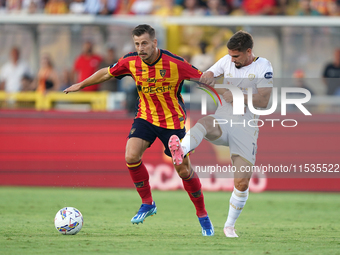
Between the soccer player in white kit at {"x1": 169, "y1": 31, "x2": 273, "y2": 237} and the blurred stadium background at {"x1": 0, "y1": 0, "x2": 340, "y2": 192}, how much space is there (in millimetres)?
4540

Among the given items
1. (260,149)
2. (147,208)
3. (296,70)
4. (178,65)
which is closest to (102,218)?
(147,208)

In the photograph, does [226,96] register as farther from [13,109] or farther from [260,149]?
[13,109]

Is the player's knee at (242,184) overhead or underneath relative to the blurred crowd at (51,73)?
underneath

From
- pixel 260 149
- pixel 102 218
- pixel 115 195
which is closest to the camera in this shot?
pixel 102 218

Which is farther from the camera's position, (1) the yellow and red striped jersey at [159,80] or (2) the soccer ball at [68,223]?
(1) the yellow and red striped jersey at [159,80]

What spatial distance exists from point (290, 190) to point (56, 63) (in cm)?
528

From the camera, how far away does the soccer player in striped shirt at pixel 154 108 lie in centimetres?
611

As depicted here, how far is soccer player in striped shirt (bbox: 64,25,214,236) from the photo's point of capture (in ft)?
20.0

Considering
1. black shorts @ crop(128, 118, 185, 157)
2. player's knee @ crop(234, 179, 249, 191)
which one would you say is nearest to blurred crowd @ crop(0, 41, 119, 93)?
black shorts @ crop(128, 118, 185, 157)

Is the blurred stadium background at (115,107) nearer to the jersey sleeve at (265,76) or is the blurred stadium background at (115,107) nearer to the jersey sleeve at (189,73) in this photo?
the jersey sleeve at (189,73)

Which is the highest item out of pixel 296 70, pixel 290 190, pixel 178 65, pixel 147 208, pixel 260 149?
pixel 178 65

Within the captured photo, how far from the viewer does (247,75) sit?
5.92m

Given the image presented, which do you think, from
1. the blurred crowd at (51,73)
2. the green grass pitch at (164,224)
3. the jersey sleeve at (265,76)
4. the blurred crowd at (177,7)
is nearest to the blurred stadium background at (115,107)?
the blurred crowd at (51,73)

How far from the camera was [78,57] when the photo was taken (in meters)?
11.1
